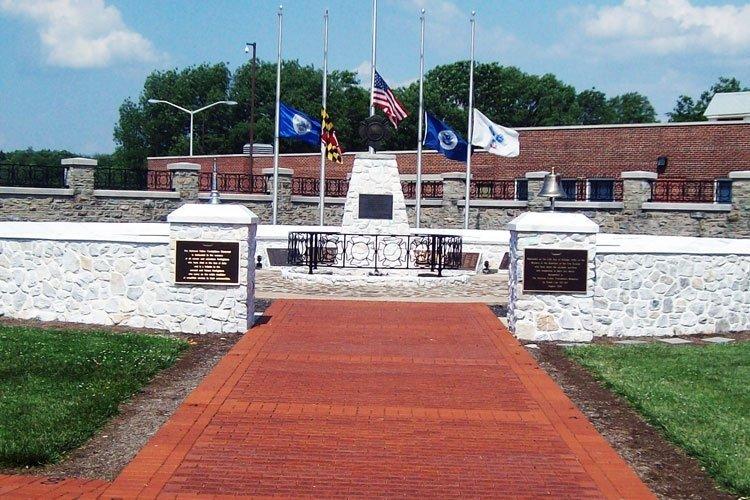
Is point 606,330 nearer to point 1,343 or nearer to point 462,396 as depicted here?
point 462,396

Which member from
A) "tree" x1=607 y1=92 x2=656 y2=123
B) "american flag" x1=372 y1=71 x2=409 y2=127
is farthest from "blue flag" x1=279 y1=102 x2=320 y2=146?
"tree" x1=607 y1=92 x2=656 y2=123

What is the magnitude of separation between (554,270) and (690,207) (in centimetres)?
1860

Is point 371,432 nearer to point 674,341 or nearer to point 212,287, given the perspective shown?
point 212,287

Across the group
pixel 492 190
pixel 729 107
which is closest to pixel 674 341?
pixel 492 190

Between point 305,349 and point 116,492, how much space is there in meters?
5.57

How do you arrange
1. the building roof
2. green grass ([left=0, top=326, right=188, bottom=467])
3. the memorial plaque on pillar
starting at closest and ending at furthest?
1. green grass ([left=0, top=326, right=188, bottom=467])
2. the memorial plaque on pillar
3. the building roof

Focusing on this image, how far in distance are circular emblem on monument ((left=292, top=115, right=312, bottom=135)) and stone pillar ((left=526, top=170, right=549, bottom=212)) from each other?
7.99 m

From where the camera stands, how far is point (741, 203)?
94.6ft

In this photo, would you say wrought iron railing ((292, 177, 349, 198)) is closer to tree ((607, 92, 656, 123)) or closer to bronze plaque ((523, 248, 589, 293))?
bronze plaque ((523, 248, 589, 293))

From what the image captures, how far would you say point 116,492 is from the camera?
21.1ft

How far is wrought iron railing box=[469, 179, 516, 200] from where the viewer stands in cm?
3913

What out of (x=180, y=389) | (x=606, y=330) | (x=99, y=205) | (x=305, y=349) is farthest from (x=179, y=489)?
(x=99, y=205)

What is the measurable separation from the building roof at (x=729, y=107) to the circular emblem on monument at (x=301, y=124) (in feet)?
152

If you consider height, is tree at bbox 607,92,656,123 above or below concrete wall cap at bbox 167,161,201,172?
above
